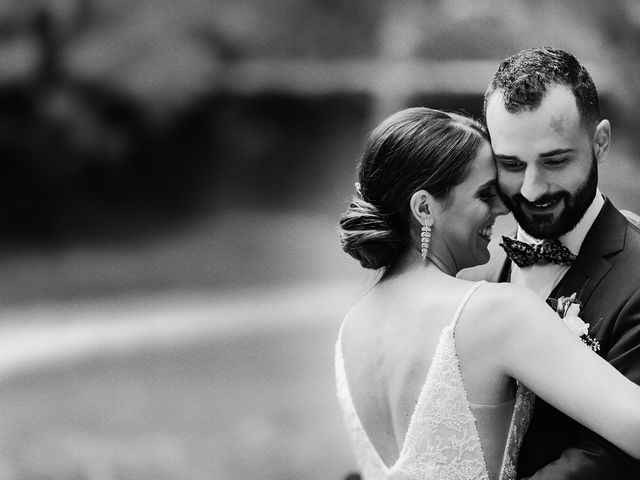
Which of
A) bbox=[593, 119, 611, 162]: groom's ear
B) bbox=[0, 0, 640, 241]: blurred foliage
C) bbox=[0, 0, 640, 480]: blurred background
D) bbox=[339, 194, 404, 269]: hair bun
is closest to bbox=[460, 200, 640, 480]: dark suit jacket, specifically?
bbox=[593, 119, 611, 162]: groom's ear

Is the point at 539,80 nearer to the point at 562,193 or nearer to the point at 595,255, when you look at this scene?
the point at 562,193

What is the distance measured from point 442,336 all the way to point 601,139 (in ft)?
1.65

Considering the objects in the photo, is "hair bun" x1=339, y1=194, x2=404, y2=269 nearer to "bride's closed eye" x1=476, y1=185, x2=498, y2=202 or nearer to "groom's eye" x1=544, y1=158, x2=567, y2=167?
"bride's closed eye" x1=476, y1=185, x2=498, y2=202

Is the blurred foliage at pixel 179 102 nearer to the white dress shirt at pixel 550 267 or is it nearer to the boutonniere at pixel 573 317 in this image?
the white dress shirt at pixel 550 267

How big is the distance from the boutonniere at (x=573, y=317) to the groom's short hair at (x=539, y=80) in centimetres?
32

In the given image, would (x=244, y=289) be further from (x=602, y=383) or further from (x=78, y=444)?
(x=602, y=383)

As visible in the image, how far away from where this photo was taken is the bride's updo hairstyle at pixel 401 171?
5.37 ft

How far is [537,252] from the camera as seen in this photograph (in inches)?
71.7

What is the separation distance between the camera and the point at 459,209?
5.48 ft

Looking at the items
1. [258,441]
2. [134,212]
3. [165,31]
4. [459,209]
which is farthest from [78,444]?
[459,209]

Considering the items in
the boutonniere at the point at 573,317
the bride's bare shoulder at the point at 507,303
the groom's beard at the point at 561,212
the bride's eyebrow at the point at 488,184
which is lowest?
the boutonniere at the point at 573,317

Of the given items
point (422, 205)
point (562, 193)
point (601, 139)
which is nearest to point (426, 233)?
point (422, 205)

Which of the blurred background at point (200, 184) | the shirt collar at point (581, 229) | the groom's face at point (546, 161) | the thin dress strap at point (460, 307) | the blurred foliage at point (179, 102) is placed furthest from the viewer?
the blurred foliage at point (179, 102)

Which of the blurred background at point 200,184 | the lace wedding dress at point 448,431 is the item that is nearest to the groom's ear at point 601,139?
the lace wedding dress at point 448,431
